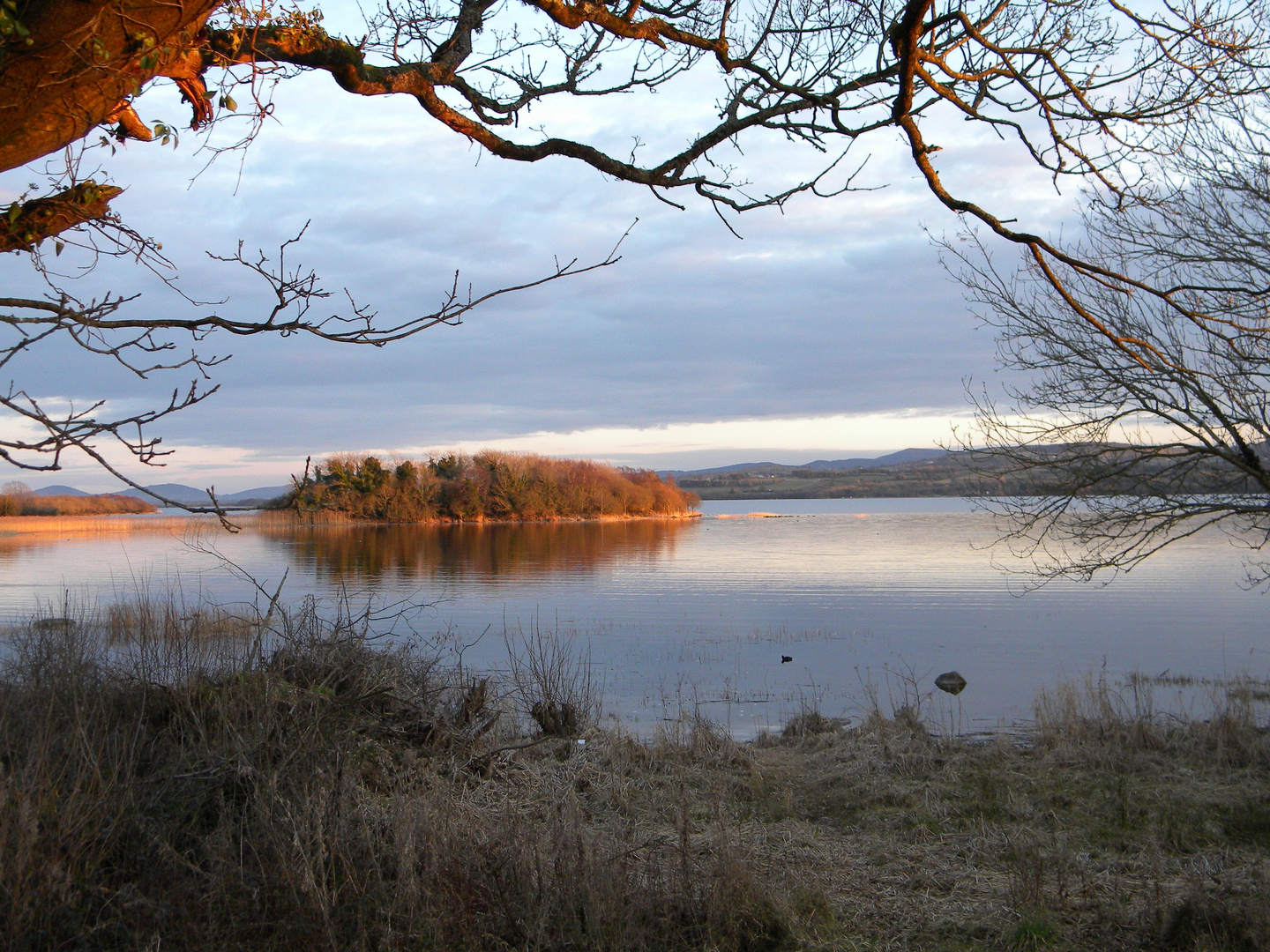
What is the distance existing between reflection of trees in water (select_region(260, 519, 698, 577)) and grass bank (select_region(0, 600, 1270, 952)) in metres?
14.5

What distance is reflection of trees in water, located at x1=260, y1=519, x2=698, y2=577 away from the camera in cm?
3212

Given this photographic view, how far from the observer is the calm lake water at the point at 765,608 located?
527 inches

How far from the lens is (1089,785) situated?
6977 mm

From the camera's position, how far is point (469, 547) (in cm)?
4341

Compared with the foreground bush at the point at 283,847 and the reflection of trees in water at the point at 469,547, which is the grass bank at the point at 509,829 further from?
the reflection of trees in water at the point at 469,547

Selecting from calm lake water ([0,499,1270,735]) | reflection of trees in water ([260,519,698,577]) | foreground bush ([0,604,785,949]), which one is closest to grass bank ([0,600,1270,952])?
foreground bush ([0,604,785,949])

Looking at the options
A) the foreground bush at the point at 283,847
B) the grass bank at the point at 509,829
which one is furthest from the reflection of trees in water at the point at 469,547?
the foreground bush at the point at 283,847

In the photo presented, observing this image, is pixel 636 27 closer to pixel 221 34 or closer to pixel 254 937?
pixel 221 34

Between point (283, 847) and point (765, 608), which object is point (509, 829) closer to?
point (283, 847)

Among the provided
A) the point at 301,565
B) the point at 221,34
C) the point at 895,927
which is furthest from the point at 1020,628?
the point at 301,565

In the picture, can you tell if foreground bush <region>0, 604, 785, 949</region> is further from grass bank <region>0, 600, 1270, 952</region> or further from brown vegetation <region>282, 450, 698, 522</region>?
brown vegetation <region>282, 450, 698, 522</region>

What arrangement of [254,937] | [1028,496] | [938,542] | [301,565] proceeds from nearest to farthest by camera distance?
1. [254,937]
2. [1028,496]
3. [301,565]
4. [938,542]

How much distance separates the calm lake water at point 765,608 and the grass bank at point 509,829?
1.39 metres

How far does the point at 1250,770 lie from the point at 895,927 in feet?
16.5
